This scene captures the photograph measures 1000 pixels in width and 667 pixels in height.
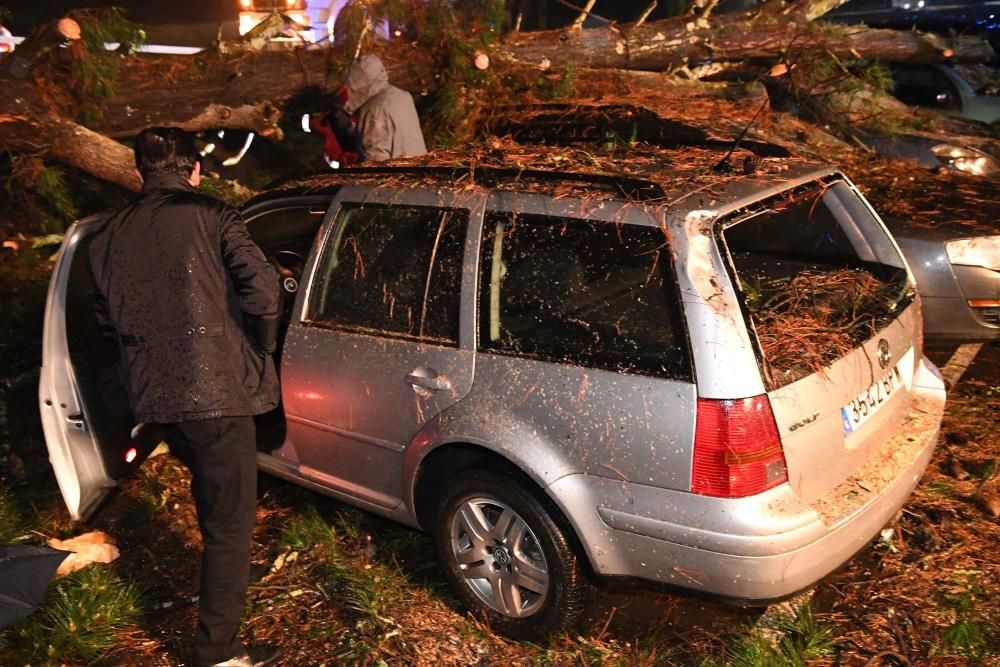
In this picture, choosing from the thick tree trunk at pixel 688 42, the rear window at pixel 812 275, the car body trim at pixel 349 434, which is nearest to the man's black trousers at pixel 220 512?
the car body trim at pixel 349 434

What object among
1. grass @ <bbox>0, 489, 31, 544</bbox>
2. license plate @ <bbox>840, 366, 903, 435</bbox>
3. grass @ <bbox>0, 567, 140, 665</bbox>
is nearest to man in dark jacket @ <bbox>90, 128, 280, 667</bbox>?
grass @ <bbox>0, 567, 140, 665</bbox>

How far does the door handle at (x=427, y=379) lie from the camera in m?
3.09

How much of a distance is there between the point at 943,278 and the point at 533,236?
297 cm

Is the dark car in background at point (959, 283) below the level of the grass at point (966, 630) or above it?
above

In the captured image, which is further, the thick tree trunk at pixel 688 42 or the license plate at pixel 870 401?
the thick tree trunk at pixel 688 42

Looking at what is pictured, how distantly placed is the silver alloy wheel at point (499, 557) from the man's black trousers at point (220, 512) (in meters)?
0.79

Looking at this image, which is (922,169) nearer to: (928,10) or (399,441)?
(399,441)

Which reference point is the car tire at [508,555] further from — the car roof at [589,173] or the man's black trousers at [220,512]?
the car roof at [589,173]

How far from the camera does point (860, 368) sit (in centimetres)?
291

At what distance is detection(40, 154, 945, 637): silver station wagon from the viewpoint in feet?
8.52

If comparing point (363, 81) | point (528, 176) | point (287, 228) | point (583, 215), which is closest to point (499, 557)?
point (583, 215)

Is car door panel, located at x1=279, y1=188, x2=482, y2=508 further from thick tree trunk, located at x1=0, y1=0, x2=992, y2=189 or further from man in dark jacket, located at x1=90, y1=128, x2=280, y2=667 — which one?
thick tree trunk, located at x1=0, y1=0, x2=992, y2=189

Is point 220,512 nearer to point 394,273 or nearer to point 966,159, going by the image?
point 394,273

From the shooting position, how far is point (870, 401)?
9.77 ft
